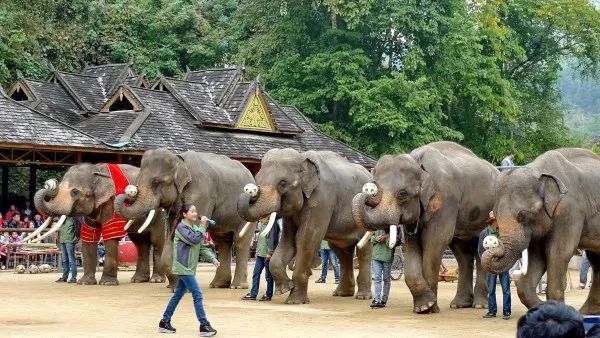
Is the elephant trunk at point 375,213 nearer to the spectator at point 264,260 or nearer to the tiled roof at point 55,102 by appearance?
the spectator at point 264,260

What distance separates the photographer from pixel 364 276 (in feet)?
59.2

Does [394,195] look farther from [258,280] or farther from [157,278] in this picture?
[157,278]

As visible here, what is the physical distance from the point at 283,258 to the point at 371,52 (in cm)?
2679

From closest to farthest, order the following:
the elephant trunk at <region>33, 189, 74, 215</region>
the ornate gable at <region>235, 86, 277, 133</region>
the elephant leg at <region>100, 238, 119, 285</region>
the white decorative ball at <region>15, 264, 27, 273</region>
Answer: the elephant trunk at <region>33, 189, 74, 215</region> < the elephant leg at <region>100, 238, 119, 285</region> < the white decorative ball at <region>15, 264, 27, 273</region> < the ornate gable at <region>235, 86, 277, 133</region>


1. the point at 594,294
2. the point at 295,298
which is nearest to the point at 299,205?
the point at 295,298

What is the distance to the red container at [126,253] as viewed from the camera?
84.3ft

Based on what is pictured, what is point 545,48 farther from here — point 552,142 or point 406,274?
point 406,274

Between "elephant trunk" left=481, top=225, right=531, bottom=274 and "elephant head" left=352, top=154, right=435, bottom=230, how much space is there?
168 cm

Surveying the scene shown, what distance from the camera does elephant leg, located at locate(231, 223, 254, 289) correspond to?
775 inches

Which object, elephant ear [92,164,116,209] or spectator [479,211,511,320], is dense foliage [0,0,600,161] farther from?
spectator [479,211,511,320]

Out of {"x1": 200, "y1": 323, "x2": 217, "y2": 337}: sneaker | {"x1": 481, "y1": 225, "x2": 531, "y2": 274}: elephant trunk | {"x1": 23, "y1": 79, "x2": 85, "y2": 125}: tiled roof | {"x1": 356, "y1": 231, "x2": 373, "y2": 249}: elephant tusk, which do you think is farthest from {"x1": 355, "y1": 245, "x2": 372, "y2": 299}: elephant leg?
{"x1": 23, "y1": 79, "x2": 85, "y2": 125}: tiled roof

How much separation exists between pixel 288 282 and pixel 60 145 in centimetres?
1118

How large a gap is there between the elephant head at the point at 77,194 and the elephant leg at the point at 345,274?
186 inches

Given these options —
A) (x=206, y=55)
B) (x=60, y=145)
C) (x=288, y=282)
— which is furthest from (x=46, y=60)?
(x=288, y=282)
